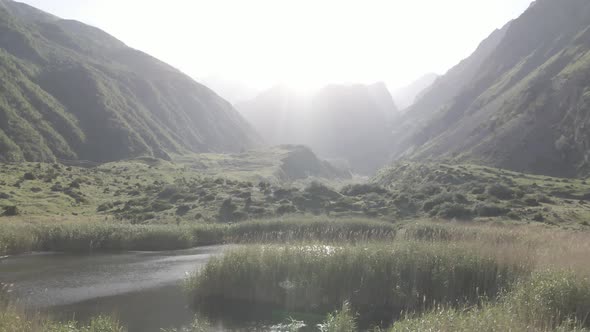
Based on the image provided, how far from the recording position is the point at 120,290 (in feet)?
99.7

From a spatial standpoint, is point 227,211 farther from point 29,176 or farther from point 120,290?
point 29,176

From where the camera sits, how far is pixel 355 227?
56.9 meters

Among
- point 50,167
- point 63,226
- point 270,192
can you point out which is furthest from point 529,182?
point 50,167

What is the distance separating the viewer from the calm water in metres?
24.1

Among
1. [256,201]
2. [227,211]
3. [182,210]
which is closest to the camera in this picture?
[227,211]

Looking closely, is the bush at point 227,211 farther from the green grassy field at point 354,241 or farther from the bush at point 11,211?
the bush at point 11,211

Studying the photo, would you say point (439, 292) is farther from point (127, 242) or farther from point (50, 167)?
point (50, 167)

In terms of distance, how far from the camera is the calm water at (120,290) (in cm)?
2408

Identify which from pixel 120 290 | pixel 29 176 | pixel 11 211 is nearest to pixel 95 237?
pixel 120 290

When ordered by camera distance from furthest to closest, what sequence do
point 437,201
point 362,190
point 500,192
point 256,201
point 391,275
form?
point 362,190 < point 256,201 < point 500,192 < point 437,201 < point 391,275

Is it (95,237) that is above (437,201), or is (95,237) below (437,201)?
below

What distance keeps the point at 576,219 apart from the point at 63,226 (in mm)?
71760

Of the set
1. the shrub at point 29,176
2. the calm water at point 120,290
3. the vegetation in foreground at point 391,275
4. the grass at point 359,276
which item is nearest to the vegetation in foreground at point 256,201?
the shrub at point 29,176

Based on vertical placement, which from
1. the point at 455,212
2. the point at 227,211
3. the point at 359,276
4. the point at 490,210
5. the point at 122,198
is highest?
the point at 359,276
